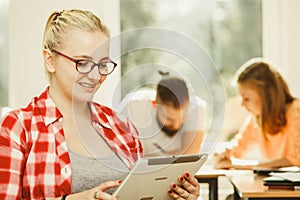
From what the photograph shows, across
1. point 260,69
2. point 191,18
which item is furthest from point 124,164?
point 191,18

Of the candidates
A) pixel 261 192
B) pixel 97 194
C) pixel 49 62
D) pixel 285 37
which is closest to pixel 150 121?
pixel 261 192

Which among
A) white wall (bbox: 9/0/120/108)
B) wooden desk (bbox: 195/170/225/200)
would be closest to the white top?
wooden desk (bbox: 195/170/225/200)

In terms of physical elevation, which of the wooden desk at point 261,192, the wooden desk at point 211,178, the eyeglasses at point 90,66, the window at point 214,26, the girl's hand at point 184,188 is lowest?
the wooden desk at point 211,178

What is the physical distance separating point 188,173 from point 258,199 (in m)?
0.91

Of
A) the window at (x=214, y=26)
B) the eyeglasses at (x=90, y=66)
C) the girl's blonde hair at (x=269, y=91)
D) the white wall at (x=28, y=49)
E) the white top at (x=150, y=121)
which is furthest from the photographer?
the window at (x=214, y=26)

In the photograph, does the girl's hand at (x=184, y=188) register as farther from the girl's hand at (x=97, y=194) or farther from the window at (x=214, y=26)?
the window at (x=214, y=26)

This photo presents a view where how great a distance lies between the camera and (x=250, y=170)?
11.5 feet

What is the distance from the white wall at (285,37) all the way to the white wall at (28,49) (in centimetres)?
110

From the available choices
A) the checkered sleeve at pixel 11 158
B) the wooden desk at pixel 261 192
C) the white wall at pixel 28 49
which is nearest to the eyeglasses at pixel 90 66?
the checkered sleeve at pixel 11 158

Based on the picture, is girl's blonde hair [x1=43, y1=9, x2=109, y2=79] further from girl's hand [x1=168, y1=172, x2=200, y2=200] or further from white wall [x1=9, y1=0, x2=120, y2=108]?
white wall [x1=9, y1=0, x2=120, y2=108]

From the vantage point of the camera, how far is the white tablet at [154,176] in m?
1.55

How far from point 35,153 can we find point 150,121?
2.40ft

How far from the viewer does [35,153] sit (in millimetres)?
1623

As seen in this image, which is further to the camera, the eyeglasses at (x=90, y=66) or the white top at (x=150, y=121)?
the white top at (x=150, y=121)
